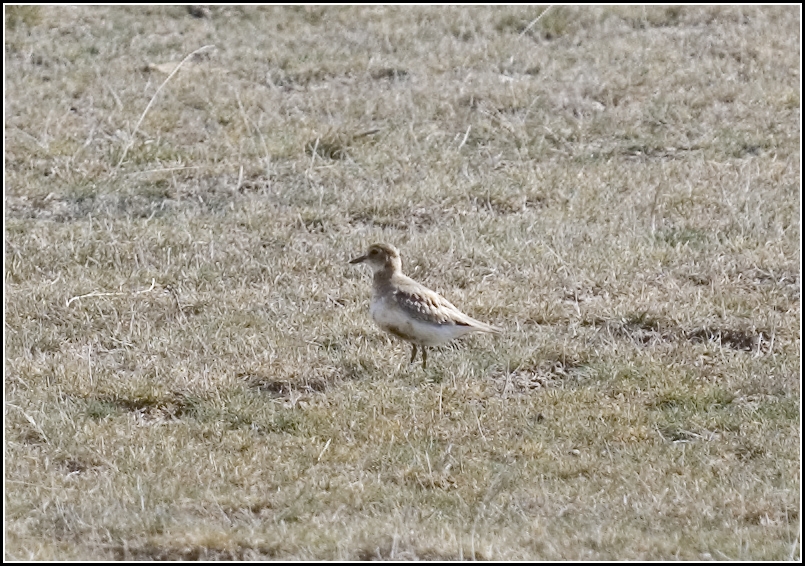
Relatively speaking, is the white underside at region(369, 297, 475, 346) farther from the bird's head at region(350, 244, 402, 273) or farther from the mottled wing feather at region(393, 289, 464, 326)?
the bird's head at region(350, 244, 402, 273)

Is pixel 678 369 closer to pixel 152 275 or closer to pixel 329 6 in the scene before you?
pixel 152 275

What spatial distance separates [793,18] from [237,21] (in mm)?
6281

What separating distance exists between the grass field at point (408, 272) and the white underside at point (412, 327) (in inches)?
9.0

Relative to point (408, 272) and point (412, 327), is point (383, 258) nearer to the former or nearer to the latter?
point (412, 327)

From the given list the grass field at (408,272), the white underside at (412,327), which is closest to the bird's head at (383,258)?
the white underside at (412,327)

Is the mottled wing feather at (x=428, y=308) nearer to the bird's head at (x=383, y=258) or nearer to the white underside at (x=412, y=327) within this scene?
the white underside at (x=412, y=327)

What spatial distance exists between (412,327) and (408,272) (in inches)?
76.9

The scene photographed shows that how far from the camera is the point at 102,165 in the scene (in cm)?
1161

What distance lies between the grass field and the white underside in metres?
0.23

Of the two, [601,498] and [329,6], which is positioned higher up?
[329,6]

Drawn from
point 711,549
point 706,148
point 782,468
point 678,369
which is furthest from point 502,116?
point 711,549

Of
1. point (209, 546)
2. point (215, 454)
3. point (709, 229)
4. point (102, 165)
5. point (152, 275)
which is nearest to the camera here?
point (209, 546)

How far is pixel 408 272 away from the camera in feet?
31.6

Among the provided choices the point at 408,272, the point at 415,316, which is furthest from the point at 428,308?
the point at 408,272
